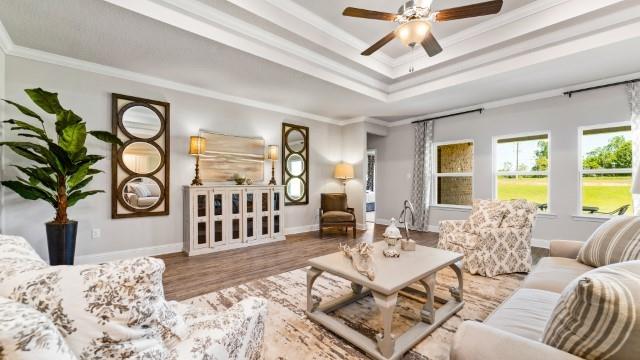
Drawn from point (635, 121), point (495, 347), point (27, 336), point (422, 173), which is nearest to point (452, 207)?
point (422, 173)

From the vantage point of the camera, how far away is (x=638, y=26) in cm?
266

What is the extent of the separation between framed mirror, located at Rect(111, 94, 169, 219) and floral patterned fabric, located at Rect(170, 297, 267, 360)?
10.2 ft

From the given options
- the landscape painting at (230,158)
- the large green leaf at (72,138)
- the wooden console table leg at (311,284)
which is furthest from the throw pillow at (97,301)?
the landscape painting at (230,158)

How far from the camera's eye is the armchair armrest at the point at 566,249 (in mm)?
2293

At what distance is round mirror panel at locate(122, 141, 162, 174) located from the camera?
3.67 meters

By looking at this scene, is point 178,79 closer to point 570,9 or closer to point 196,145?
point 196,145

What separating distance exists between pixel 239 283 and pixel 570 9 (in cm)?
444

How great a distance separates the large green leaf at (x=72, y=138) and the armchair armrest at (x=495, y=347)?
11.3 feet

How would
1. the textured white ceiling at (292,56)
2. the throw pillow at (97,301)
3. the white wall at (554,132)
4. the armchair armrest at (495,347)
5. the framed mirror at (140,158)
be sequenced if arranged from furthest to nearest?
the white wall at (554,132)
the framed mirror at (140,158)
the textured white ceiling at (292,56)
the armchair armrest at (495,347)
the throw pillow at (97,301)

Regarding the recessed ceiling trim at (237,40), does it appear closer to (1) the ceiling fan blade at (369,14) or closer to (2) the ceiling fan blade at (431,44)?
(1) the ceiling fan blade at (369,14)

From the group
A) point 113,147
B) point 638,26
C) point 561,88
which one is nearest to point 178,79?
point 113,147

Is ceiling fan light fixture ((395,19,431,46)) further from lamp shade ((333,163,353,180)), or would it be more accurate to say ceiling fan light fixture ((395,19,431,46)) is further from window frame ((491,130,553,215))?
lamp shade ((333,163,353,180))

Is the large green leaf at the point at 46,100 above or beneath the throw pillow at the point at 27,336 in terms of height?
above

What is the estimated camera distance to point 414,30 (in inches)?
88.5
